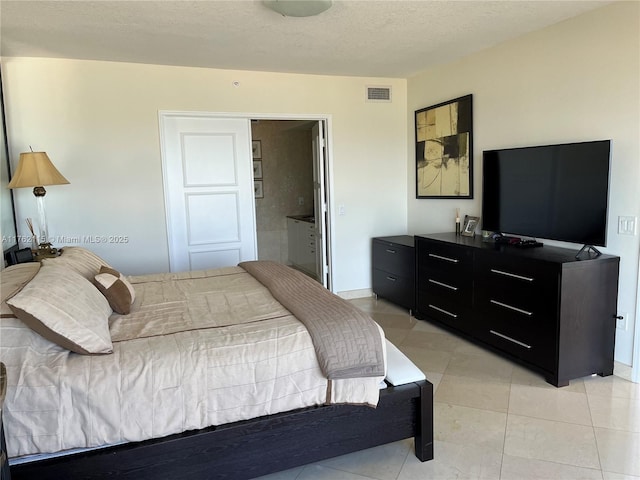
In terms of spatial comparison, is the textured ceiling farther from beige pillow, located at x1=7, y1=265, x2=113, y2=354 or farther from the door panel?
beige pillow, located at x1=7, y1=265, x2=113, y2=354

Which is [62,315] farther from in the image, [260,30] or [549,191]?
[549,191]

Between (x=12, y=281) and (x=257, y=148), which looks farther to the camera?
(x=257, y=148)

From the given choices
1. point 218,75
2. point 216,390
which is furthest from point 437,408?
point 218,75

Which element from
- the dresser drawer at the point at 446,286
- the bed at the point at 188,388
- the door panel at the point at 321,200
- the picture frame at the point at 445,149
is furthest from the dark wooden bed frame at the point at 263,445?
the door panel at the point at 321,200

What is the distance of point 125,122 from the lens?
4160 millimetres

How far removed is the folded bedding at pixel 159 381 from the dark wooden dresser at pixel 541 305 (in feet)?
5.00

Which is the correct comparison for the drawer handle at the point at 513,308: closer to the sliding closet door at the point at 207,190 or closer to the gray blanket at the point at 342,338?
the gray blanket at the point at 342,338

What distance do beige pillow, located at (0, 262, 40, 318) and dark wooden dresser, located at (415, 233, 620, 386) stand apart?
9.75 feet

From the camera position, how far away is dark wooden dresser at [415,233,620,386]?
2.90m

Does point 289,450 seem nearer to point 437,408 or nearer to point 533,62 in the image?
point 437,408

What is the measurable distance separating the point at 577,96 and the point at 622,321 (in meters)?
1.61

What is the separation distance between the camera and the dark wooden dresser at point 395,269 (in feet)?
14.9

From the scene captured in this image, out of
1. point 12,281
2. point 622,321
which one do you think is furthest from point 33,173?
point 622,321

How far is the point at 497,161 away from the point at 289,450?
2917 mm
